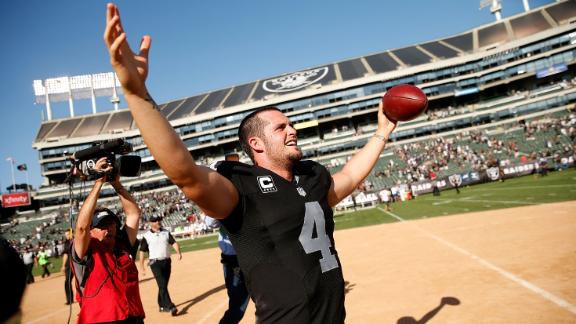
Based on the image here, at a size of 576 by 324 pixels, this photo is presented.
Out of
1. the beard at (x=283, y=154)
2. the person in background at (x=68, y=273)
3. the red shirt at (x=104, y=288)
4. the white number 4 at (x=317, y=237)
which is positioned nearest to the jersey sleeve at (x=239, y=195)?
the beard at (x=283, y=154)

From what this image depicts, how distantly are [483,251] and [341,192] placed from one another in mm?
7495

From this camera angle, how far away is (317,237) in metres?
2.23

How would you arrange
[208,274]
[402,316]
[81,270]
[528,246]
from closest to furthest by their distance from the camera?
1. [81,270]
2. [402,316]
3. [528,246]
4. [208,274]

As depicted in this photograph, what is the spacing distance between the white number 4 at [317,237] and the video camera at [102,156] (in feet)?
7.05

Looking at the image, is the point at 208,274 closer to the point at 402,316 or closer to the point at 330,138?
the point at 402,316

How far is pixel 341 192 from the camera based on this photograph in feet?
9.22

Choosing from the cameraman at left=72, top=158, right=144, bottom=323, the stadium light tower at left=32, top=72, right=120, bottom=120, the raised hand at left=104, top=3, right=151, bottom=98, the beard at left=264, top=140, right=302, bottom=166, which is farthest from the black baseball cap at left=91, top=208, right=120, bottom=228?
the stadium light tower at left=32, top=72, right=120, bottom=120

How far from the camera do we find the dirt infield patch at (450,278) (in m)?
5.23

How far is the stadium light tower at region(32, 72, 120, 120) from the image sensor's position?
62.8 m

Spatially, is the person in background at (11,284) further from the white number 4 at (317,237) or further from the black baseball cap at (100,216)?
the black baseball cap at (100,216)

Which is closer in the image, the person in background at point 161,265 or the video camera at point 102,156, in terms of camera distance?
the video camera at point 102,156

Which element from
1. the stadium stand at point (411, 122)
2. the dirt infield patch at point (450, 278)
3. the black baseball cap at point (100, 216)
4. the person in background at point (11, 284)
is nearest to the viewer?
the person in background at point (11, 284)

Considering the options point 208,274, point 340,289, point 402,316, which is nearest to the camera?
point 340,289

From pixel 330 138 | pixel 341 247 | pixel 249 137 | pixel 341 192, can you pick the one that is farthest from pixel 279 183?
pixel 330 138
